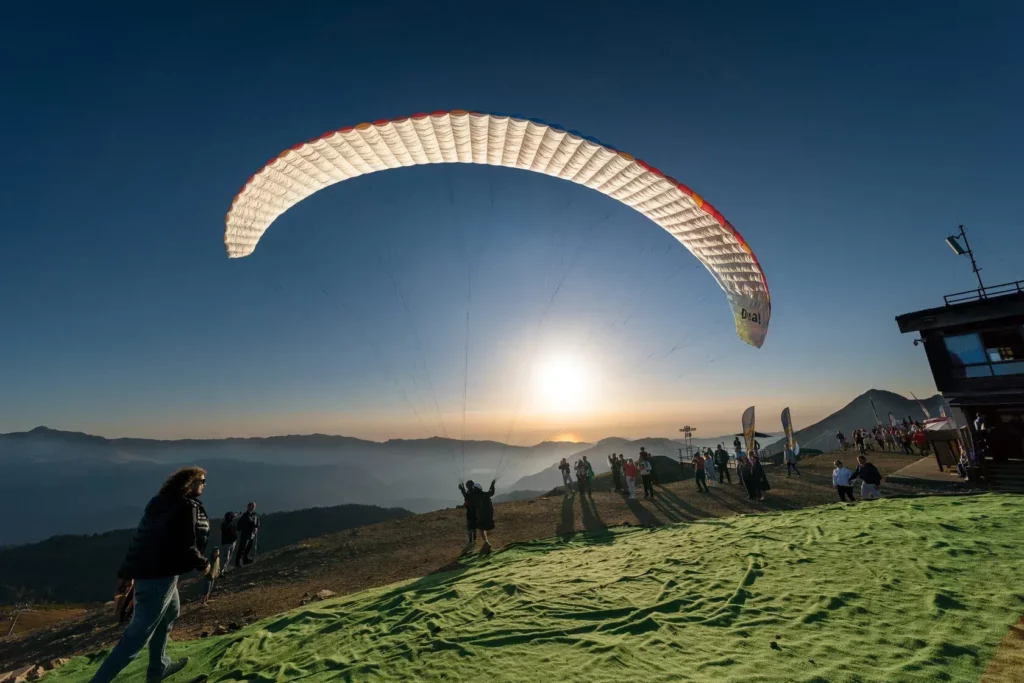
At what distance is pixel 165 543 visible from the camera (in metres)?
4.00

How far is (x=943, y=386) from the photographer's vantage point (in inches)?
723

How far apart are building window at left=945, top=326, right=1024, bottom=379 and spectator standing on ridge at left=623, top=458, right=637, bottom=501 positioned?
15.4 metres

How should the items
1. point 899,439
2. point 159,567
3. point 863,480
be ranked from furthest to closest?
point 899,439 < point 863,480 < point 159,567

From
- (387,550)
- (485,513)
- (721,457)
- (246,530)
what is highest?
(721,457)

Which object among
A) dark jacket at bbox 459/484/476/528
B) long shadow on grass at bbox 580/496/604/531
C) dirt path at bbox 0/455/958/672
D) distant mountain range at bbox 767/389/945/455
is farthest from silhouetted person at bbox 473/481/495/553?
distant mountain range at bbox 767/389/945/455

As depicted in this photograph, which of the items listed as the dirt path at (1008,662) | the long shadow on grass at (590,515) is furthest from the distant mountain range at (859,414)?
the dirt path at (1008,662)

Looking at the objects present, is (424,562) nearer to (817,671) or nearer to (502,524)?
→ (502,524)

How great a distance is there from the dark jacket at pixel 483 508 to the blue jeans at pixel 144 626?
690 cm

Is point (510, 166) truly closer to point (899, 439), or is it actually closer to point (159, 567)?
point (159, 567)

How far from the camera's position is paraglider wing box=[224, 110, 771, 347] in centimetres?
964

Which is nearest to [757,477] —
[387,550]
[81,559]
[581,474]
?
[581,474]

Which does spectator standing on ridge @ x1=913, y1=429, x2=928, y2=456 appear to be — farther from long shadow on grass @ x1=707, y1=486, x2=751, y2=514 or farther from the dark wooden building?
long shadow on grass @ x1=707, y1=486, x2=751, y2=514

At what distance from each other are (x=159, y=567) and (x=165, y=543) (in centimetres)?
21

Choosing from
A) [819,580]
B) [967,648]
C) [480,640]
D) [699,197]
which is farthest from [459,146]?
[967,648]
